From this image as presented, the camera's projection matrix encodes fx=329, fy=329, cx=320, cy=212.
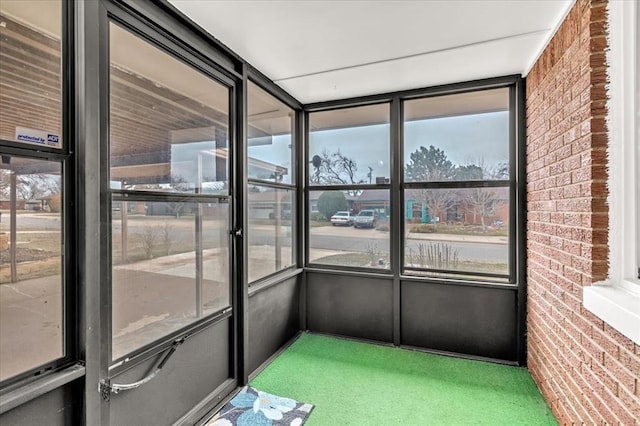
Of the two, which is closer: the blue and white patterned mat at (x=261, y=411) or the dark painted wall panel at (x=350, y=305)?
the blue and white patterned mat at (x=261, y=411)

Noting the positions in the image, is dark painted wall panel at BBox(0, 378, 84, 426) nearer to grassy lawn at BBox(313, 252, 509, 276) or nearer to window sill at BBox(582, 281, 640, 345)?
window sill at BBox(582, 281, 640, 345)

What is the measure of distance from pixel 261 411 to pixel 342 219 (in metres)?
1.99

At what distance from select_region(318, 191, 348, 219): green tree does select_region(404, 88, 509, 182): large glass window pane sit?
29.3 inches

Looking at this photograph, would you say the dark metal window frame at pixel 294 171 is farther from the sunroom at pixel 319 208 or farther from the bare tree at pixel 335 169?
the bare tree at pixel 335 169

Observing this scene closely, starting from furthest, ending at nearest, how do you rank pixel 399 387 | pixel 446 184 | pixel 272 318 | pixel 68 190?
pixel 446 184, pixel 272 318, pixel 399 387, pixel 68 190

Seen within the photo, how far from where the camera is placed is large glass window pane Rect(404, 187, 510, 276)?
10.1ft

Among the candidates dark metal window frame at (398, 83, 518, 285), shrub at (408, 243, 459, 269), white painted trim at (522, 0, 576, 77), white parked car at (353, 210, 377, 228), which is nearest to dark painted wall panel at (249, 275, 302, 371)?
white parked car at (353, 210, 377, 228)

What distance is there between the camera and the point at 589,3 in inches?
66.0

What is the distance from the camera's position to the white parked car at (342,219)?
361cm

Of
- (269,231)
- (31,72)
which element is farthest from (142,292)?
(269,231)

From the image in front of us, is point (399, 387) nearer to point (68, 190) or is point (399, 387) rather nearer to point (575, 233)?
point (575, 233)

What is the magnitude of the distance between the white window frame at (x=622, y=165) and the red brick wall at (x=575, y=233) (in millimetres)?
39

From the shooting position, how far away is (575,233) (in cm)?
187

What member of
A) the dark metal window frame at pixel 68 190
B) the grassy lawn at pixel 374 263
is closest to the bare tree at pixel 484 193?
the grassy lawn at pixel 374 263
